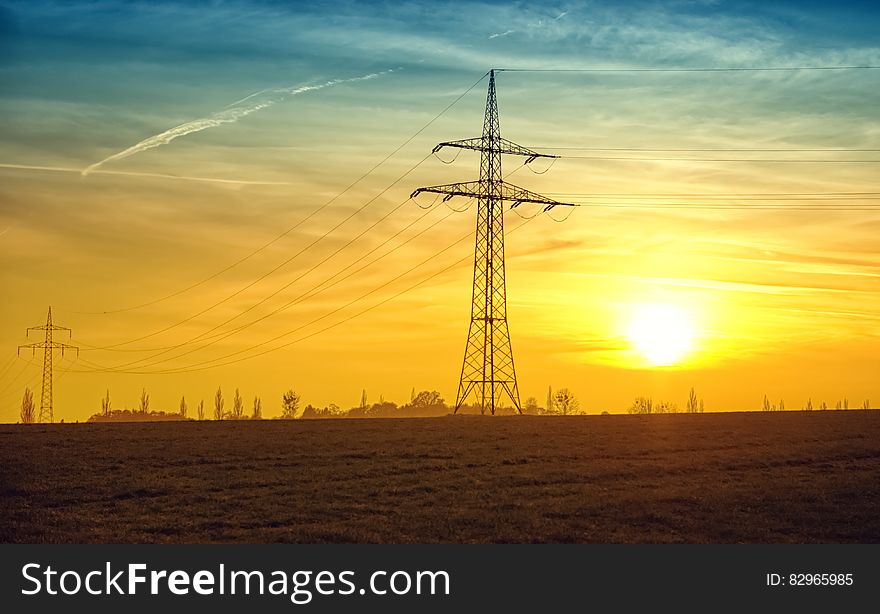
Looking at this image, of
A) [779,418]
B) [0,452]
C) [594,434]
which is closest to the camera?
[0,452]

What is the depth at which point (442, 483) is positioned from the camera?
45.5 meters

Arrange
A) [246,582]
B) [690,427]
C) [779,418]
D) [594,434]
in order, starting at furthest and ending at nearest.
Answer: [779,418]
[690,427]
[594,434]
[246,582]

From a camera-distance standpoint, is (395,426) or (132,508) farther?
(395,426)

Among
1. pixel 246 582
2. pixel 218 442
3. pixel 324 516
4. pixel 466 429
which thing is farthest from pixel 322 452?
pixel 246 582

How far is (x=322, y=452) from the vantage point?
188 feet

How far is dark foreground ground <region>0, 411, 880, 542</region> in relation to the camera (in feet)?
117

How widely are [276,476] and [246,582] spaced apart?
20.8 m

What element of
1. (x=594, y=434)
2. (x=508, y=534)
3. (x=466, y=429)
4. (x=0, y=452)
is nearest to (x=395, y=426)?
(x=466, y=429)

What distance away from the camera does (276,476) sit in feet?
156

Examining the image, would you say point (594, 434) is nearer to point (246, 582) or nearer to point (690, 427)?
point (690, 427)

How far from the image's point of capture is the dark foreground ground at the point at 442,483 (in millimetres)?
35781

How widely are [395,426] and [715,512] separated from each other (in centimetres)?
3747

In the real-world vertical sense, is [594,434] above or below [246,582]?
above

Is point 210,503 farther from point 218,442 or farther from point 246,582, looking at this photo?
point 218,442
